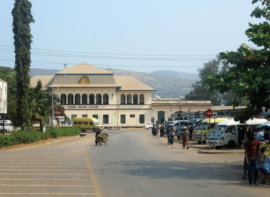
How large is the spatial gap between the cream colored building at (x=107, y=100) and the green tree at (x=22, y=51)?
163ft

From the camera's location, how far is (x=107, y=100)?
10025cm

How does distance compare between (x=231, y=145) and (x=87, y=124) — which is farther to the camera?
(x=87, y=124)

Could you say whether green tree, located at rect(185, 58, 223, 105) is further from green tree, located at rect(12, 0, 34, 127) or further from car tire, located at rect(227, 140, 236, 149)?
car tire, located at rect(227, 140, 236, 149)

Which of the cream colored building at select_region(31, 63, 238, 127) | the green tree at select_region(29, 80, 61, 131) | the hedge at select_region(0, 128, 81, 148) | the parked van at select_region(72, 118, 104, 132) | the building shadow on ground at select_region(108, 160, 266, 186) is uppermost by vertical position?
the cream colored building at select_region(31, 63, 238, 127)

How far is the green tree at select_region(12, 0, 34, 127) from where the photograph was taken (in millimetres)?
45906

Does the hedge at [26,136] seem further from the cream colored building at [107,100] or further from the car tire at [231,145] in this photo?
the cream colored building at [107,100]

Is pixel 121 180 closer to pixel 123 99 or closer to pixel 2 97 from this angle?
pixel 2 97

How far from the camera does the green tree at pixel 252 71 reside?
15.5 meters

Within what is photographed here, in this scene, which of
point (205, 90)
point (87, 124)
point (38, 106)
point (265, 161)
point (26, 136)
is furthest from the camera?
point (205, 90)

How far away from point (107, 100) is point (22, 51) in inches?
2153

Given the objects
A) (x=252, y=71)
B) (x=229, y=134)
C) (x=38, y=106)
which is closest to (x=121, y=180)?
(x=252, y=71)

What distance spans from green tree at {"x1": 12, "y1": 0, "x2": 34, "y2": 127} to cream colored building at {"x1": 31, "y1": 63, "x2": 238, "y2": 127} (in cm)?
4969

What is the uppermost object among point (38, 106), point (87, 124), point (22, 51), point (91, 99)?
point (22, 51)

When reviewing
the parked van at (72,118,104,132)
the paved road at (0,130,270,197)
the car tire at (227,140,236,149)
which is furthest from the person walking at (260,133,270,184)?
the parked van at (72,118,104,132)
